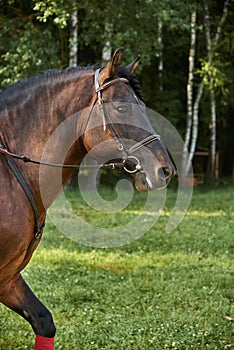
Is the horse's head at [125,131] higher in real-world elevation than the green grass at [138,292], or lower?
higher

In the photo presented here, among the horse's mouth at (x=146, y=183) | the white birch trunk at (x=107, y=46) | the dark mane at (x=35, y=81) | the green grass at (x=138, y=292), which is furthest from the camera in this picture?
the white birch trunk at (x=107, y=46)

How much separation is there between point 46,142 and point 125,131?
1.79ft

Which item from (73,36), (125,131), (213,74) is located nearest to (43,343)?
(125,131)

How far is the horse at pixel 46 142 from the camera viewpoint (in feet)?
12.5

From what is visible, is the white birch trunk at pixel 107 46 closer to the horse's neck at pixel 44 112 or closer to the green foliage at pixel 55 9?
the green foliage at pixel 55 9

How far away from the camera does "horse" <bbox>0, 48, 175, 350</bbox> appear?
12.5 ft

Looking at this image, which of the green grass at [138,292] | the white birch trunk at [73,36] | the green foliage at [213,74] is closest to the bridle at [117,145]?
the green grass at [138,292]

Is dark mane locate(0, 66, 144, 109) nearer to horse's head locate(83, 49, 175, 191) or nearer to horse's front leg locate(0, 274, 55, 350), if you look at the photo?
horse's head locate(83, 49, 175, 191)

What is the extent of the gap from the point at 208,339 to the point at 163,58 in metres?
21.8

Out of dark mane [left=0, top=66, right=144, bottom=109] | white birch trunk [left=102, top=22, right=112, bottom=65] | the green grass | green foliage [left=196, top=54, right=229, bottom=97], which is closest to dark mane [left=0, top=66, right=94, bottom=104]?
dark mane [left=0, top=66, right=144, bottom=109]

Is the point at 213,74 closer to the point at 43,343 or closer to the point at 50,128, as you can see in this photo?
the point at 50,128

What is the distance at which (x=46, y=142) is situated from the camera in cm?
398

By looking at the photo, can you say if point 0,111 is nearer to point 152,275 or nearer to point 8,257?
point 8,257

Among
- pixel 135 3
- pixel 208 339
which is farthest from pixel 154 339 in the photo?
pixel 135 3
